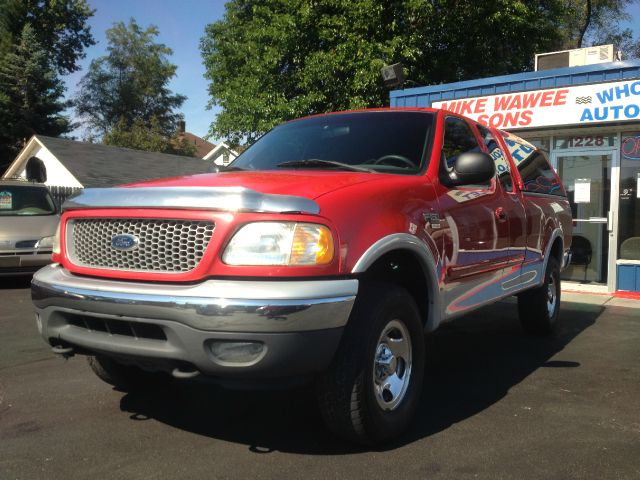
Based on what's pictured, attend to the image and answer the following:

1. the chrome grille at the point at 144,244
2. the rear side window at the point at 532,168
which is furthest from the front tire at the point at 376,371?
the rear side window at the point at 532,168

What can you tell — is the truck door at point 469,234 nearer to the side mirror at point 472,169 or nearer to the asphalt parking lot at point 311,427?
the side mirror at point 472,169

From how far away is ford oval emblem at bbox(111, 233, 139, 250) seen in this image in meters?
2.88

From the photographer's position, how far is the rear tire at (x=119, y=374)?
146 inches

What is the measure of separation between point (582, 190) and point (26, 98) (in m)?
34.2

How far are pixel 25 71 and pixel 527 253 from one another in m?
36.4

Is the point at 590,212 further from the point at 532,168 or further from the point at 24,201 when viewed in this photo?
the point at 24,201

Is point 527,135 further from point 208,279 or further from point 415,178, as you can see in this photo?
point 208,279

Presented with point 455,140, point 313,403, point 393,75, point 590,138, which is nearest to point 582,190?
point 590,138

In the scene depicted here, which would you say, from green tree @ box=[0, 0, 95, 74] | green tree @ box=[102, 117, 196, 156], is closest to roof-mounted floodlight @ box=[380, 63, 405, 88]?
green tree @ box=[0, 0, 95, 74]

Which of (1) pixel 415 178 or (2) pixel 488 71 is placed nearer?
(1) pixel 415 178

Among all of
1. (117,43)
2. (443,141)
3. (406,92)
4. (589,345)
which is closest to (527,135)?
(406,92)

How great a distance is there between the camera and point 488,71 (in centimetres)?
2092

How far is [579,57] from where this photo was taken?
1029cm

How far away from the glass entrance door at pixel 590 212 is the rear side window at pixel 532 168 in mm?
3474
